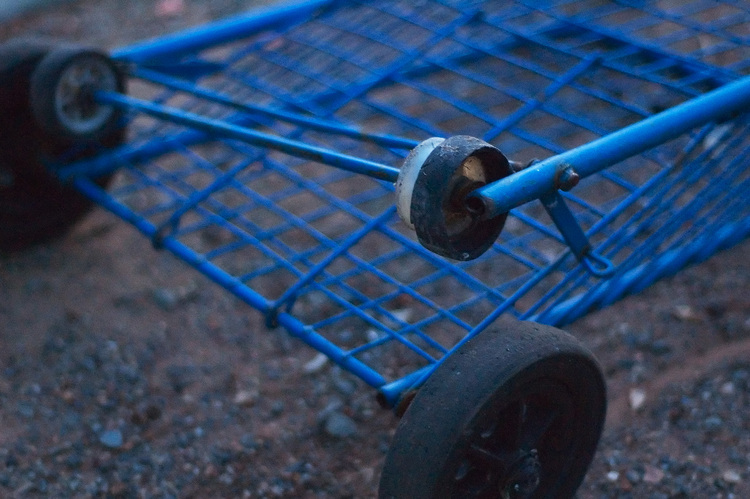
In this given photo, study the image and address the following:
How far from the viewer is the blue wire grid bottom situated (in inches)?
81.6

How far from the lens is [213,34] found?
109 inches

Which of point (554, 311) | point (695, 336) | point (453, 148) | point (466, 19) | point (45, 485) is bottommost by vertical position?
point (695, 336)

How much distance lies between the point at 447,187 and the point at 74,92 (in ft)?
4.44

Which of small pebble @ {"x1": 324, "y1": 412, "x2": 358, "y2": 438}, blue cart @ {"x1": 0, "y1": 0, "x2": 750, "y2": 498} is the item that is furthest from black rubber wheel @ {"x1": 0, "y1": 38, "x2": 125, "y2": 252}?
small pebble @ {"x1": 324, "y1": 412, "x2": 358, "y2": 438}

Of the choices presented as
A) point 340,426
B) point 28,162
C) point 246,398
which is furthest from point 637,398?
point 28,162

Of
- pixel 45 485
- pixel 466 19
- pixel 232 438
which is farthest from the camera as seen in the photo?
pixel 466 19

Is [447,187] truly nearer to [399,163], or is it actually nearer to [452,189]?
[452,189]

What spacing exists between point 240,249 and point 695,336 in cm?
138

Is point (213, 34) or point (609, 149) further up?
point (609, 149)

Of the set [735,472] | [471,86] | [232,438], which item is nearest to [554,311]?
[735,472]

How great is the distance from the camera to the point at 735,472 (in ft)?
6.55

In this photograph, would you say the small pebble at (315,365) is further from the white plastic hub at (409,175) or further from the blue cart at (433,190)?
the white plastic hub at (409,175)

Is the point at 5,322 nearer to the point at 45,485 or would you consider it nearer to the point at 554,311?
the point at 45,485

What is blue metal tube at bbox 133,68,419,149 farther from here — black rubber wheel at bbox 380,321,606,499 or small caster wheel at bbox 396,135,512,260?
black rubber wheel at bbox 380,321,606,499
